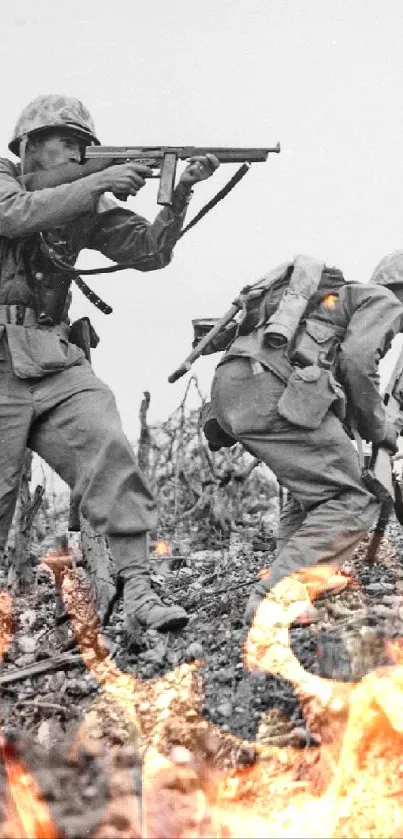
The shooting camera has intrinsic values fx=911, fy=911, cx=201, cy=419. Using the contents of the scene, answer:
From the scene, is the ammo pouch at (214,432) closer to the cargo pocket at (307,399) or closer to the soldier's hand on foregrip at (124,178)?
the cargo pocket at (307,399)

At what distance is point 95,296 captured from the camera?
4.90m

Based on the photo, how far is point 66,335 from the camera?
15.5 feet

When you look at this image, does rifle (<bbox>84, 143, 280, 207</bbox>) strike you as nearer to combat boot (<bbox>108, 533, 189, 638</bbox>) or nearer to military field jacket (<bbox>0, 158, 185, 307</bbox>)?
military field jacket (<bbox>0, 158, 185, 307</bbox>)

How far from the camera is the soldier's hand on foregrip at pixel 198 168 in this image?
176 inches

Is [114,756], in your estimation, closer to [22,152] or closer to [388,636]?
[388,636]

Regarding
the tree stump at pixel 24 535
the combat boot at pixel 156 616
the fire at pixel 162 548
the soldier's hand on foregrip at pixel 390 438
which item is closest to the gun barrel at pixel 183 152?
the soldier's hand on foregrip at pixel 390 438

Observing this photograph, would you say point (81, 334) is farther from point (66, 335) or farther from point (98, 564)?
point (98, 564)

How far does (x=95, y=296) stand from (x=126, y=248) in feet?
1.00

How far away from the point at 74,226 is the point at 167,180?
1.91 feet

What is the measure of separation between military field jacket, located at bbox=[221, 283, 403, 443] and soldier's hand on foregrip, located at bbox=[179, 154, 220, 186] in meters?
1.00

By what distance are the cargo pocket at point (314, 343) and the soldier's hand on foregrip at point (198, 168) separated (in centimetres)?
106

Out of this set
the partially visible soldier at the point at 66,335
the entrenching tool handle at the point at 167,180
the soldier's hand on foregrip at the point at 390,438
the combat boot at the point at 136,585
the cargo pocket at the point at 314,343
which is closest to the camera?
the combat boot at the point at 136,585

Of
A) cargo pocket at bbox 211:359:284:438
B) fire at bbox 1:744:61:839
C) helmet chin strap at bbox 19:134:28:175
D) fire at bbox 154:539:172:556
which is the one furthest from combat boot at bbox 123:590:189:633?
fire at bbox 154:539:172:556

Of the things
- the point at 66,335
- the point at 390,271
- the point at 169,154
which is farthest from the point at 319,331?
the point at 66,335
